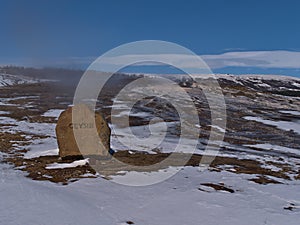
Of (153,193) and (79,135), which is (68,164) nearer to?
(79,135)

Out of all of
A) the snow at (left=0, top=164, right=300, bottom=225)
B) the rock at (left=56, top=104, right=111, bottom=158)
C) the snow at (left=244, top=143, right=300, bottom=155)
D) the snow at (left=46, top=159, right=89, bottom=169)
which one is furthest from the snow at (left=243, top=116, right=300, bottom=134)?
the snow at (left=46, top=159, right=89, bottom=169)

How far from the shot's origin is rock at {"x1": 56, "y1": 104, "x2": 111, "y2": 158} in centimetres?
1478

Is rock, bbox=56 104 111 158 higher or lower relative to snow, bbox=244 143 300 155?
higher

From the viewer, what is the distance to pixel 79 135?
14883 millimetres

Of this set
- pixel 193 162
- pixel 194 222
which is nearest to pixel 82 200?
pixel 194 222

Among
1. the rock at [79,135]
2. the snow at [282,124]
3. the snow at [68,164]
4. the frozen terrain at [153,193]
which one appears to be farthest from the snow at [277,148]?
the snow at [68,164]

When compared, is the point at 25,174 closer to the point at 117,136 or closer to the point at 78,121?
the point at 78,121

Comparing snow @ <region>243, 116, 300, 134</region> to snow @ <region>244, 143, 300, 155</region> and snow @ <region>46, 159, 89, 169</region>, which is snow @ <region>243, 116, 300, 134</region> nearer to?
snow @ <region>244, 143, 300, 155</region>

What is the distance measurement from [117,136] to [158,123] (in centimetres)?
859

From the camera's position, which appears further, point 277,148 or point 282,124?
point 282,124

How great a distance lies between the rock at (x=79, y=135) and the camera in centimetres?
1478

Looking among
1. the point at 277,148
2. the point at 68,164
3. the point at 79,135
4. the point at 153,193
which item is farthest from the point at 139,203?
the point at 277,148

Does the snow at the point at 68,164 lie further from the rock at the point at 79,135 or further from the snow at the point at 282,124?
the snow at the point at 282,124

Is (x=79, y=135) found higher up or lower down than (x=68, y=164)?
higher up
